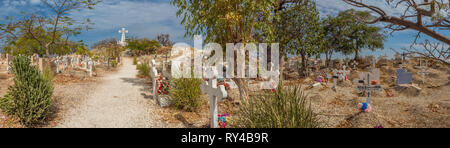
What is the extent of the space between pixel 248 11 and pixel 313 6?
7279 millimetres

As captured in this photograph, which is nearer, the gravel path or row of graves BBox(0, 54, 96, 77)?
the gravel path

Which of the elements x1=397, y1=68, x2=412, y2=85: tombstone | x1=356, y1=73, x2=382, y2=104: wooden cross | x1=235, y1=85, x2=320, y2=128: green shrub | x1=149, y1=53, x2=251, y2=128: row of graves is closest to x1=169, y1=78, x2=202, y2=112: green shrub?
x1=149, y1=53, x2=251, y2=128: row of graves

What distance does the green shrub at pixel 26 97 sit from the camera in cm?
456

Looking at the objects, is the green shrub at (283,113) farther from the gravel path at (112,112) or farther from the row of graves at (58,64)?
the row of graves at (58,64)

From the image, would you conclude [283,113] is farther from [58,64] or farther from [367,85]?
[58,64]

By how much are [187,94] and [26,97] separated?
328cm

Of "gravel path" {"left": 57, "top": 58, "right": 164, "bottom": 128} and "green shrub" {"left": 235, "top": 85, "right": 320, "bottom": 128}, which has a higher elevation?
"green shrub" {"left": 235, "top": 85, "right": 320, "bottom": 128}

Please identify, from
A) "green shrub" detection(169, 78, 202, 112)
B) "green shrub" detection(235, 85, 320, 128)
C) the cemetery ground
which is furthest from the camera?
"green shrub" detection(169, 78, 202, 112)

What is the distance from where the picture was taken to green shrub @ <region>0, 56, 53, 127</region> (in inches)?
179

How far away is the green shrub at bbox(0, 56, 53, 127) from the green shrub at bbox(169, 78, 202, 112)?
2.78 metres

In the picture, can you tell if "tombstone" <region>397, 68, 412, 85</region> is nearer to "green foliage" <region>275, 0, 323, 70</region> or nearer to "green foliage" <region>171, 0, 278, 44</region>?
"green foliage" <region>275, 0, 323, 70</region>

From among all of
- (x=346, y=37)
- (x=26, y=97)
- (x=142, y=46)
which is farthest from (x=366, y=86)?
(x=142, y=46)
